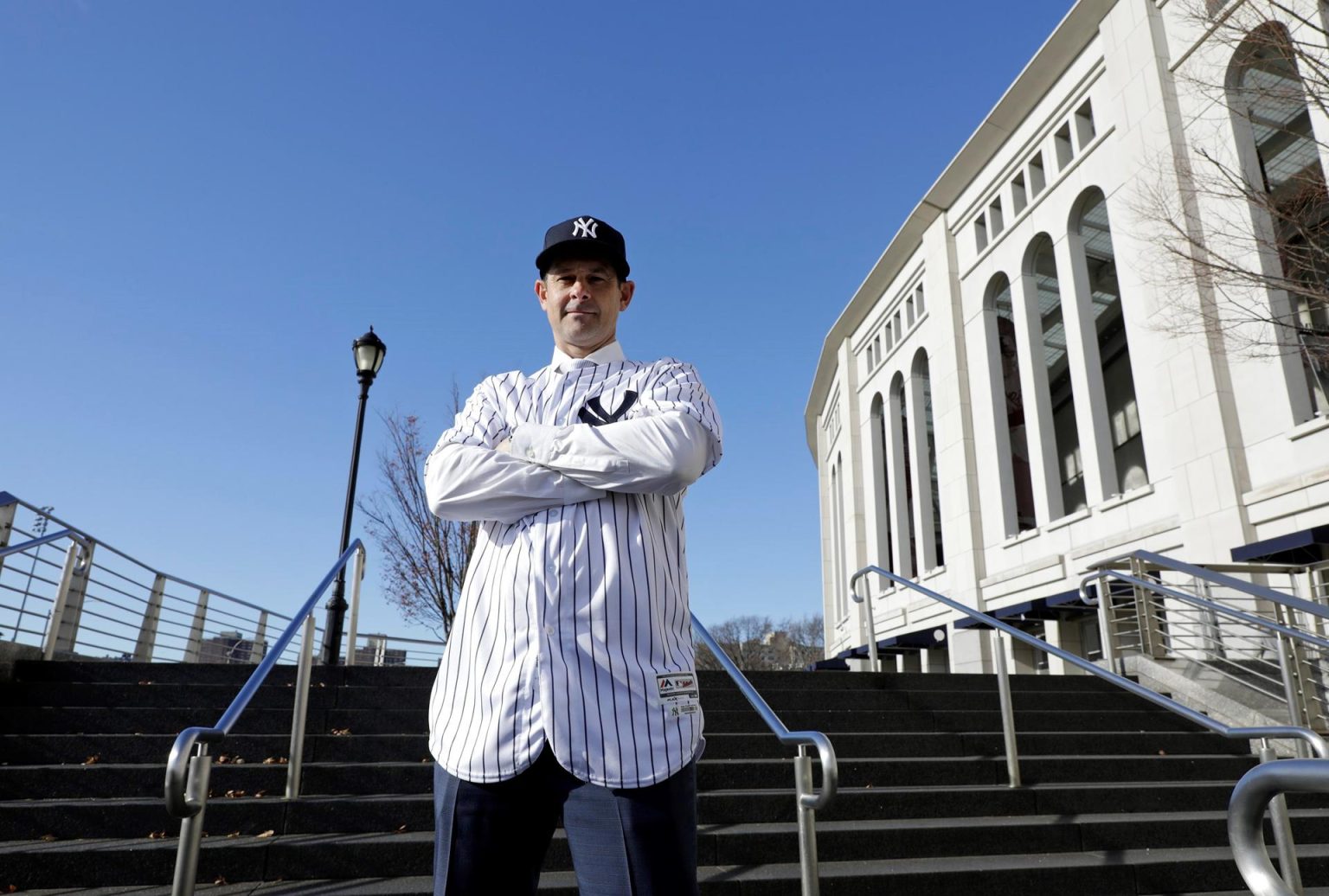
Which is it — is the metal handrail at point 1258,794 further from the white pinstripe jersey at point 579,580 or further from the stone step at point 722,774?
the stone step at point 722,774

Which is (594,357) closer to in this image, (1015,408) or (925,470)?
(925,470)

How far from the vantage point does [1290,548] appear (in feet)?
35.2

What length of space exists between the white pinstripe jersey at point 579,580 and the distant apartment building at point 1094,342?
28.4 feet

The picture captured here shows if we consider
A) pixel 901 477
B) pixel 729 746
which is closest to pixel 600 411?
pixel 729 746

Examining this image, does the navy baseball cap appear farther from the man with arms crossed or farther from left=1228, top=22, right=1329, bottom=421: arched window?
left=1228, top=22, right=1329, bottom=421: arched window

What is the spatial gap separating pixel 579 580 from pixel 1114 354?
2567 centimetres

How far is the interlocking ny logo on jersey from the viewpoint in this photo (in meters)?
1.75

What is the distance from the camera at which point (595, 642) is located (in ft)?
4.58

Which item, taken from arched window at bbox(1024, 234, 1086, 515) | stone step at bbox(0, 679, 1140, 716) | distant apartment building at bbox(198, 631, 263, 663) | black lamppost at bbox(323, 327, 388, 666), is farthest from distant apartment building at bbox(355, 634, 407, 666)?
arched window at bbox(1024, 234, 1086, 515)

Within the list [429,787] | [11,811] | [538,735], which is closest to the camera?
[538,735]

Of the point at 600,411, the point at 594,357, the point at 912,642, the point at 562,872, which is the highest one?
the point at 912,642

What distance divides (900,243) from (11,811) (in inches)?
909

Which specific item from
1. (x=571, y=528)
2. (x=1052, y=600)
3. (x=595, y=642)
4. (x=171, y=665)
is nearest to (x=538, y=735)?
(x=595, y=642)

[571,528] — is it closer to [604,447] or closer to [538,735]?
[604,447]
